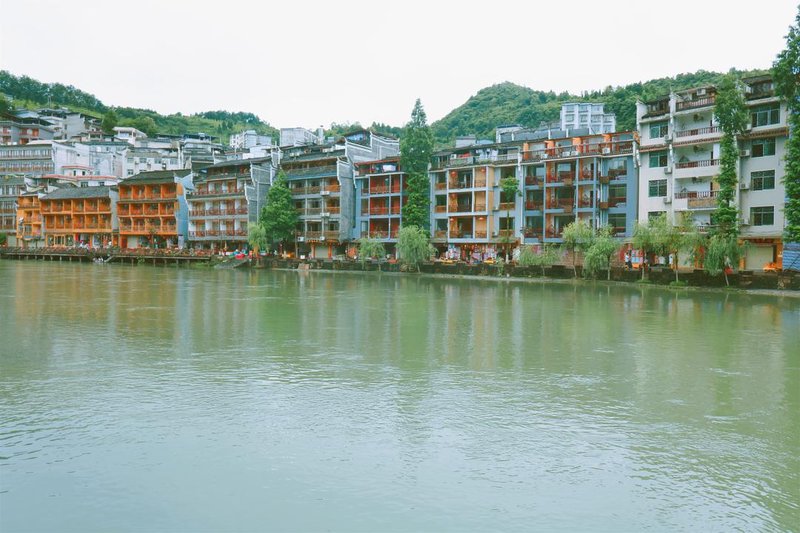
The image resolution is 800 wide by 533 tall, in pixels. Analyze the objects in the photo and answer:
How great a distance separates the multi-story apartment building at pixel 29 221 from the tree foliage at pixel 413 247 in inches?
3098

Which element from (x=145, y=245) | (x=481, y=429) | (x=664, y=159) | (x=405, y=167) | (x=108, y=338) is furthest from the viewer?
(x=145, y=245)

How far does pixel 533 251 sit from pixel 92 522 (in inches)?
2423

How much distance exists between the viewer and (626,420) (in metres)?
15.8

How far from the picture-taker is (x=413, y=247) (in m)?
74.2

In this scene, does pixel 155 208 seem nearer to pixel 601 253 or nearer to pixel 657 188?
pixel 601 253

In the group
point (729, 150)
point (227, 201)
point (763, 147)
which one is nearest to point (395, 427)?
point (729, 150)

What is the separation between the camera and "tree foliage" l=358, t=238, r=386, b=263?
8006cm

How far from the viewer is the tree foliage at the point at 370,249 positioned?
8006 centimetres

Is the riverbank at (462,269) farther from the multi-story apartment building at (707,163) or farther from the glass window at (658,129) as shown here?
the glass window at (658,129)

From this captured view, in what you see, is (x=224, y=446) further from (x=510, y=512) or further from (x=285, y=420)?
(x=510, y=512)

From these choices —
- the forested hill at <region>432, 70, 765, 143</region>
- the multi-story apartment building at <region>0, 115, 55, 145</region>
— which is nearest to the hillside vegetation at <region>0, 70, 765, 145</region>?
the forested hill at <region>432, 70, 765, 143</region>

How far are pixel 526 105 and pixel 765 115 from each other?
4253 inches

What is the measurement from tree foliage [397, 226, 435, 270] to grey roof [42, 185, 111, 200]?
209ft

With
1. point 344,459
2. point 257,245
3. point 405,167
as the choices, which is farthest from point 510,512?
point 257,245
